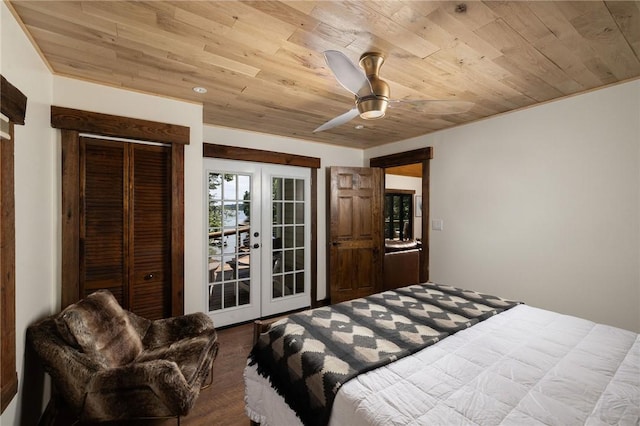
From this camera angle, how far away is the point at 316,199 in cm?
402

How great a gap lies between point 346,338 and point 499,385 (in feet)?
2.36

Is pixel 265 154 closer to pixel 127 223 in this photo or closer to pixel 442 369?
pixel 127 223

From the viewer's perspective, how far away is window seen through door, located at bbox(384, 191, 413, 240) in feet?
21.8

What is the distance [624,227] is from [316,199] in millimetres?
3081

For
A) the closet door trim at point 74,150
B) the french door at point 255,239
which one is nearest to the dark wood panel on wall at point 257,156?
the french door at point 255,239

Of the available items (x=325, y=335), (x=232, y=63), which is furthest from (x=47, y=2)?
(x=325, y=335)

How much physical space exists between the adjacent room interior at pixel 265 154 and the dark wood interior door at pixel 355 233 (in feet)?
2.18

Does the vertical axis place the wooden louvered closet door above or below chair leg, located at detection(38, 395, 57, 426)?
above

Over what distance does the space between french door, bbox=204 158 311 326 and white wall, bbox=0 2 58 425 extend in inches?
56.8

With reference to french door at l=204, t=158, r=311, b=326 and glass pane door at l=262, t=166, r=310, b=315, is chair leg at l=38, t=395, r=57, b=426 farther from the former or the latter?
glass pane door at l=262, t=166, r=310, b=315

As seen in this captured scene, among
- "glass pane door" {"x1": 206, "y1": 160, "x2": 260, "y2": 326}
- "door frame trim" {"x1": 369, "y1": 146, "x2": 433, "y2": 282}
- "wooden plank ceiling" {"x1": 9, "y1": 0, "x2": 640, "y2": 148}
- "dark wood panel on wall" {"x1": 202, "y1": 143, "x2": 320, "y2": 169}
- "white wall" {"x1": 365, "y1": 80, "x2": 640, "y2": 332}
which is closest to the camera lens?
"wooden plank ceiling" {"x1": 9, "y1": 0, "x2": 640, "y2": 148}

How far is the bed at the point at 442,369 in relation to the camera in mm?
1040

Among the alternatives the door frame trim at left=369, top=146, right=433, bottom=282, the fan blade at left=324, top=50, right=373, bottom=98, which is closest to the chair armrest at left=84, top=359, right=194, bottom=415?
the fan blade at left=324, top=50, right=373, bottom=98

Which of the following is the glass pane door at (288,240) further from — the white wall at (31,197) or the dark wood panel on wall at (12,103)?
the dark wood panel on wall at (12,103)
